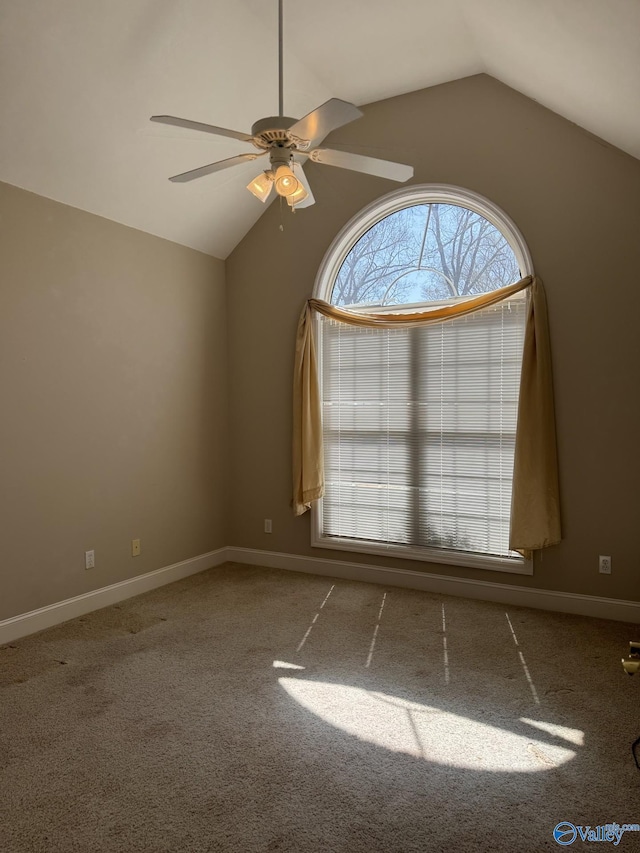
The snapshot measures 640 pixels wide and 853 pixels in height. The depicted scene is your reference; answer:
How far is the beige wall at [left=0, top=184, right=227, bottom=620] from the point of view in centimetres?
328

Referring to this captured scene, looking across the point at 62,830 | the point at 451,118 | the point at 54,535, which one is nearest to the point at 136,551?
the point at 54,535

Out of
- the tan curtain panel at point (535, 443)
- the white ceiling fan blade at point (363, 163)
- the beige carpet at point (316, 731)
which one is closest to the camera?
the beige carpet at point (316, 731)

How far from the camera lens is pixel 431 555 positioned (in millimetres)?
4051

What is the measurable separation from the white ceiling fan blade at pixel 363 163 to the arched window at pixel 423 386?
1.51 meters

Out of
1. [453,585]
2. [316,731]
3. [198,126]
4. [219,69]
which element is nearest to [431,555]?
[453,585]

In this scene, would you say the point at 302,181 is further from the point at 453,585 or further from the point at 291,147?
the point at 453,585

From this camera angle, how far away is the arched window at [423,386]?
3.87 m

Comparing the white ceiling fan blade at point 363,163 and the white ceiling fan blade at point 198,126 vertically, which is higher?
the white ceiling fan blade at point 198,126

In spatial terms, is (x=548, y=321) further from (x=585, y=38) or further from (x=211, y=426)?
(x=211, y=426)

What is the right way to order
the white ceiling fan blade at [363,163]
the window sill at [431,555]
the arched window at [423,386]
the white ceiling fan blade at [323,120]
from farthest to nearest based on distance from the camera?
the arched window at [423,386]
the window sill at [431,555]
the white ceiling fan blade at [363,163]
the white ceiling fan blade at [323,120]

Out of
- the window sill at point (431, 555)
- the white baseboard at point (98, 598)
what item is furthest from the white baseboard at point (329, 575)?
the window sill at point (431, 555)

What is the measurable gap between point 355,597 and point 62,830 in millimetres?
2412

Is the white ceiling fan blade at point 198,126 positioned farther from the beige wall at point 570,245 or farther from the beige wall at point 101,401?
the beige wall at point 570,245

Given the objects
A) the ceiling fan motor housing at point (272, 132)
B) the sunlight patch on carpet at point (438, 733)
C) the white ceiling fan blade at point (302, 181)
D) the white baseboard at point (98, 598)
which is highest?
the ceiling fan motor housing at point (272, 132)
